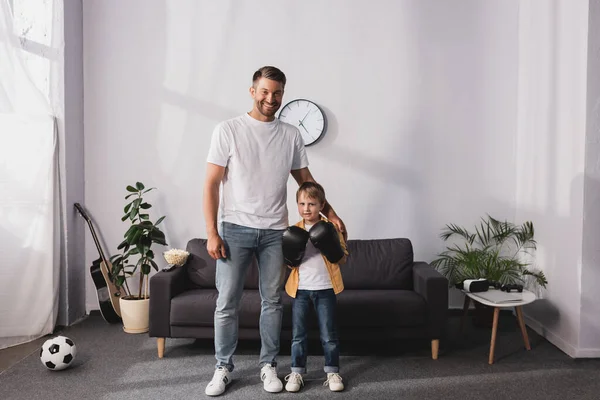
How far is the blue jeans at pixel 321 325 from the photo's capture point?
2.65 m

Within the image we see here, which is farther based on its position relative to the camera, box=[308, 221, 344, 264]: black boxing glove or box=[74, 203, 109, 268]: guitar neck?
box=[74, 203, 109, 268]: guitar neck

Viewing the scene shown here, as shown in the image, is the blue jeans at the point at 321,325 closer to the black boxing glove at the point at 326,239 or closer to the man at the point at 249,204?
the man at the point at 249,204

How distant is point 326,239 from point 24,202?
2142mm

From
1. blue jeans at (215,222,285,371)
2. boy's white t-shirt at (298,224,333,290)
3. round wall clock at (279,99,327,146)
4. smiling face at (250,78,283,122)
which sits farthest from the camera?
round wall clock at (279,99,327,146)

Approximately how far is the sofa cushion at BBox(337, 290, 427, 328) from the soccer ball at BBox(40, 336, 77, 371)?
151 cm

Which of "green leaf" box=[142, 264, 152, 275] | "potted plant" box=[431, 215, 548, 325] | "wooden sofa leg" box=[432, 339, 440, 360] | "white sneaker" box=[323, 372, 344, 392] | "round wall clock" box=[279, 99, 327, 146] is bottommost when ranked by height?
"white sneaker" box=[323, 372, 344, 392]

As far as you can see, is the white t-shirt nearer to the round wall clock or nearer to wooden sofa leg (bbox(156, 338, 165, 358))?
wooden sofa leg (bbox(156, 338, 165, 358))

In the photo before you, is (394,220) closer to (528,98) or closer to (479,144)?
(479,144)

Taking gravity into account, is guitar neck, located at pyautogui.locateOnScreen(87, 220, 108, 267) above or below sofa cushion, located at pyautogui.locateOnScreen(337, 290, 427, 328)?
above

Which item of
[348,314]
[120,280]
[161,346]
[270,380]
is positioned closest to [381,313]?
[348,314]

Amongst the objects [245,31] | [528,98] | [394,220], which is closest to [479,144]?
[528,98]

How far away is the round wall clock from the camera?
4.06 m

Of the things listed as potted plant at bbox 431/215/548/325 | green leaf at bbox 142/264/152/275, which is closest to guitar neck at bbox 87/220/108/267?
green leaf at bbox 142/264/152/275

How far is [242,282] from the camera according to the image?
8.49 ft
